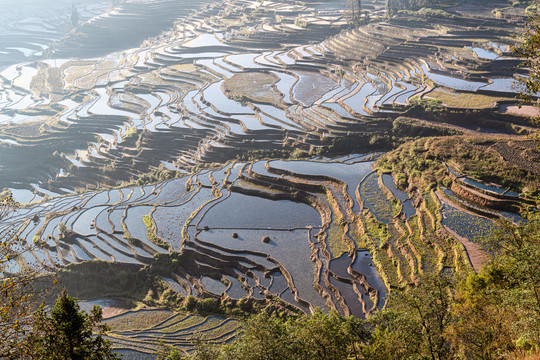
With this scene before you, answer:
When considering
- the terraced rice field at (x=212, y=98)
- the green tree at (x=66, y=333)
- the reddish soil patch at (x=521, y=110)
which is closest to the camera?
the green tree at (x=66, y=333)

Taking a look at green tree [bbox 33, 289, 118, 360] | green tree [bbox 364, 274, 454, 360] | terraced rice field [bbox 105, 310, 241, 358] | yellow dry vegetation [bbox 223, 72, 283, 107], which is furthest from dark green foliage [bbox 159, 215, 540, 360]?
yellow dry vegetation [bbox 223, 72, 283, 107]

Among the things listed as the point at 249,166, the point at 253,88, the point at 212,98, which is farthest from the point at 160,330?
the point at 253,88

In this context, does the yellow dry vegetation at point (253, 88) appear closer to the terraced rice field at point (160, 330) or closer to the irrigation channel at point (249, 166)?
the irrigation channel at point (249, 166)

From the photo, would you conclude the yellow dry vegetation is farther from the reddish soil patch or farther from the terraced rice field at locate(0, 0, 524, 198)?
the reddish soil patch

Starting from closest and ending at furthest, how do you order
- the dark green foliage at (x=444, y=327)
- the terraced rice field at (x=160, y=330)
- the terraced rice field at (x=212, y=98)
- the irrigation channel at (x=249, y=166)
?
1. the dark green foliage at (x=444, y=327)
2. the terraced rice field at (x=160, y=330)
3. the irrigation channel at (x=249, y=166)
4. the terraced rice field at (x=212, y=98)

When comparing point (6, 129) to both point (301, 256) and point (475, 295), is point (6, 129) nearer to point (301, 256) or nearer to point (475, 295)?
point (301, 256)

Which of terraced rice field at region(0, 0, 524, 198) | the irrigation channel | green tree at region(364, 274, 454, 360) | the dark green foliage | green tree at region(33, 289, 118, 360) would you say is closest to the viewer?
green tree at region(33, 289, 118, 360)

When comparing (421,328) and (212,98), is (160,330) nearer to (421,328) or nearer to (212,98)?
(421,328)

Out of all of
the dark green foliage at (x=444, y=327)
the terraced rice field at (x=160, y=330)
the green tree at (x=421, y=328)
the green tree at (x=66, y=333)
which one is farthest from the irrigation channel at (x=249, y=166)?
the green tree at (x=66, y=333)

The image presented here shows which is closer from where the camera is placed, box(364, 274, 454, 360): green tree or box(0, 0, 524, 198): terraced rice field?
box(364, 274, 454, 360): green tree
